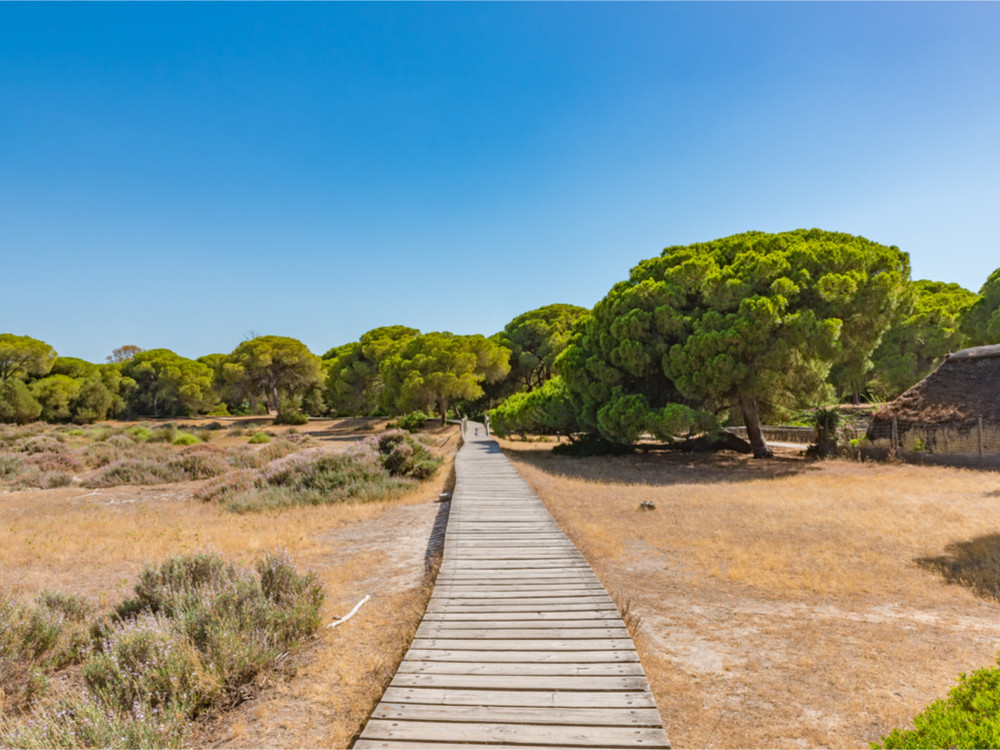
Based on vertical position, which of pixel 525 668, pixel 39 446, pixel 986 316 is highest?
pixel 986 316

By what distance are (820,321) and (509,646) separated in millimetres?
14783

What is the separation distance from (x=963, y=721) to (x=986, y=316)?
115 feet

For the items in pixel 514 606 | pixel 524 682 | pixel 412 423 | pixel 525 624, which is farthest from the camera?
pixel 412 423

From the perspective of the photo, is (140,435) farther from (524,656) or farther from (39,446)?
(524,656)

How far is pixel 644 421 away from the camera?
16.5 metres

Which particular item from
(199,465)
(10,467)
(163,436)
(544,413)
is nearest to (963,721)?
(544,413)

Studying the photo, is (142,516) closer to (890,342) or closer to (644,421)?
(644,421)

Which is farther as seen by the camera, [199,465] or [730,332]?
[199,465]

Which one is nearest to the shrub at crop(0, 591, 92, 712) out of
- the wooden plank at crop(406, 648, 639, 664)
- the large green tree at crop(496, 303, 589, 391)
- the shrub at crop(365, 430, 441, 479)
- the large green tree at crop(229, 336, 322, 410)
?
the wooden plank at crop(406, 648, 639, 664)

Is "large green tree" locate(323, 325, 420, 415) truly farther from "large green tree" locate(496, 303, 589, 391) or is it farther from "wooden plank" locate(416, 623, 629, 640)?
"wooden plank" locate(416, 623, 629, 640)

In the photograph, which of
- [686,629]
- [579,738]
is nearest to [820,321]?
[686,629]

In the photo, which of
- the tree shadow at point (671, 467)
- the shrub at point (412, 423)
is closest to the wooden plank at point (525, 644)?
the tree shadow at point (671, 467)

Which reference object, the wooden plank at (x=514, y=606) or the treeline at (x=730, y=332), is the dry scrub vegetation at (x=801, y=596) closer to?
the wooden plank at (x=514, y=606)

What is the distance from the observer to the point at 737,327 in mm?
15430
